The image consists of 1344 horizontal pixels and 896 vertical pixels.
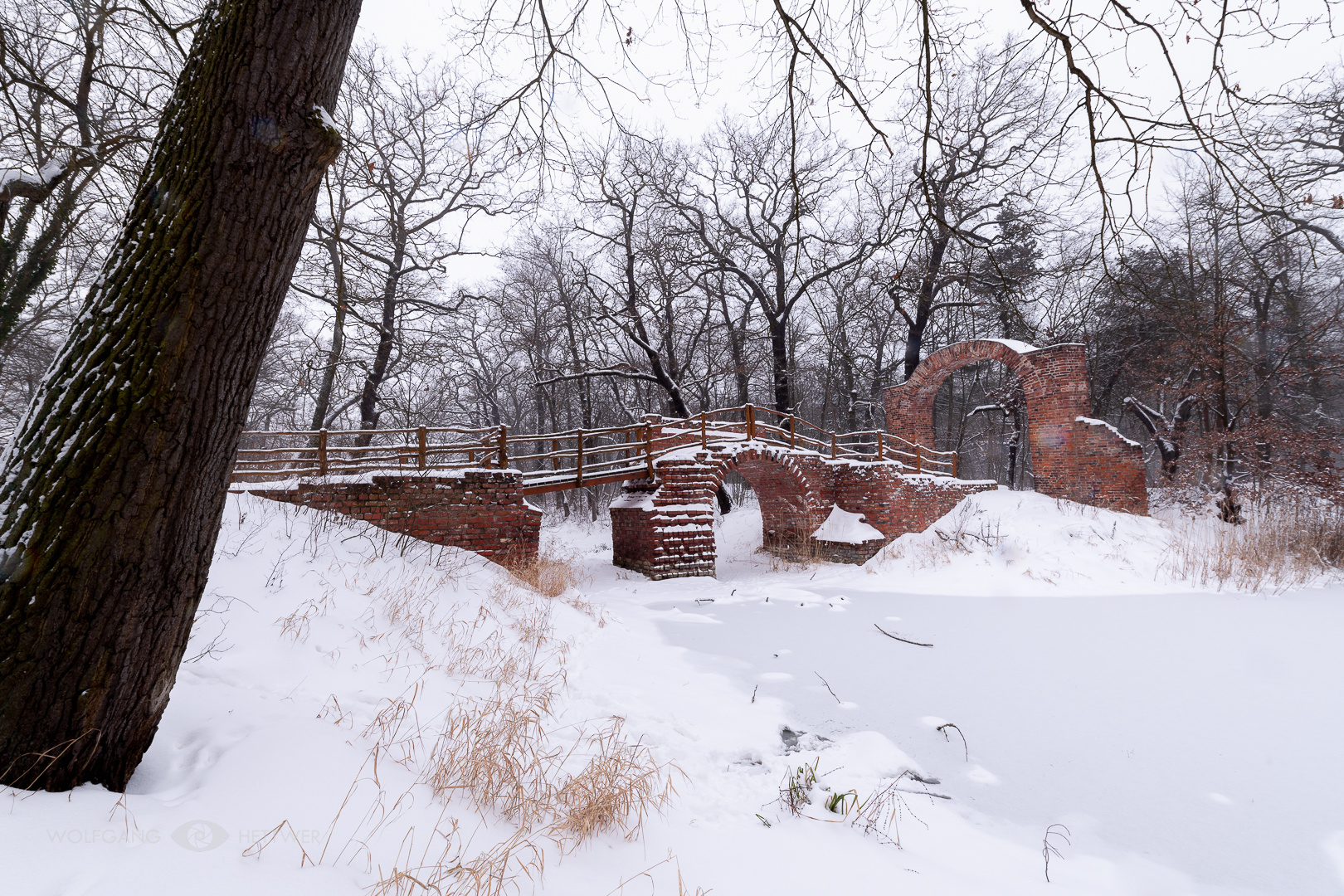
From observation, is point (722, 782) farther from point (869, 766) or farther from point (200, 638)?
point (200, 638)

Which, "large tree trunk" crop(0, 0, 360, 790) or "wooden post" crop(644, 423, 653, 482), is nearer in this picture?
"large tree trunk" crop(0, 0, 360, 790)

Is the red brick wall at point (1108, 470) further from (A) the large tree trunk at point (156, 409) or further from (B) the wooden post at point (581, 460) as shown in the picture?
(A) the large tree trunk at point (156, 409)

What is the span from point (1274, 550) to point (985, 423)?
22851mm

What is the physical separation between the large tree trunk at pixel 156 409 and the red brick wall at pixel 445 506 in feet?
21.9

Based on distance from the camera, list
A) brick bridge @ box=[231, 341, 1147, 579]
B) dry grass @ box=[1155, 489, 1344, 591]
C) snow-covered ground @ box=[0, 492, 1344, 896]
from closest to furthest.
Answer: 1. snow-covered ground @ box=[0, 492, 1344, 896]
2. dry grass @ box=[1155, 489, 1344, 591]
3. brick bridge @ box=[231, 341, 1147, 579]

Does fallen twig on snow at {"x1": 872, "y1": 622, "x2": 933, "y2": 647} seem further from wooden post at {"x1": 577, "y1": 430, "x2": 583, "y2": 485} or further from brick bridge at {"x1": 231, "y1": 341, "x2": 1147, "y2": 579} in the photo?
wooden post at {"x1": 577, "y1": 430, "x2": 583, "y2": 485}

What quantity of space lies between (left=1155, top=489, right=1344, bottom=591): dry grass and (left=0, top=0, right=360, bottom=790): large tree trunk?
10.6m

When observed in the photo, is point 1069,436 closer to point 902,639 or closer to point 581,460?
point 902,639

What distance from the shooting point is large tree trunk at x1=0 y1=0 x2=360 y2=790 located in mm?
1581

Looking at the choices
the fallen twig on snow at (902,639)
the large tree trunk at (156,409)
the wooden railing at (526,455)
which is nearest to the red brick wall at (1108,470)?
the wooden railing at (526,455)

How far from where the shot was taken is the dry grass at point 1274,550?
738 centimetres

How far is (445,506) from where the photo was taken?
8.65 metres

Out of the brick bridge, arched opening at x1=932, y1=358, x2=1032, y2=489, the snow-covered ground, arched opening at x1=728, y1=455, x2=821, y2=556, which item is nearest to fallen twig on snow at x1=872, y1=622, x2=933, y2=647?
the snow-covered ground

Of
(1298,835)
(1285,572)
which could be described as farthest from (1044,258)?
(1298,835)
